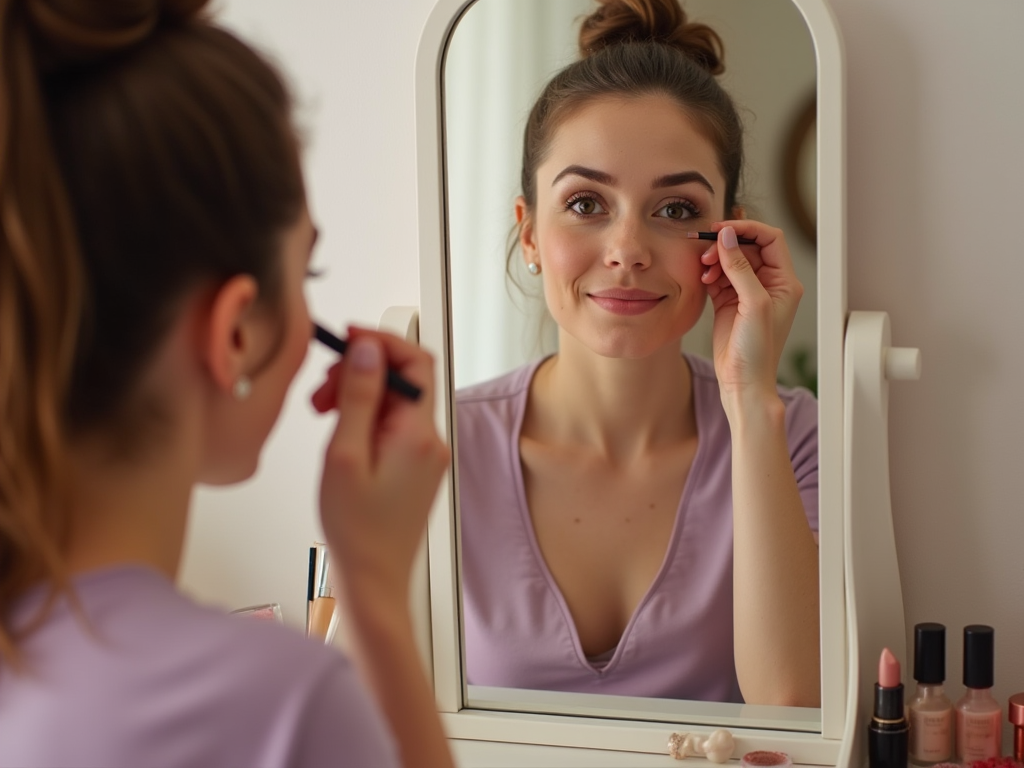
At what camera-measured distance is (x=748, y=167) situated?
0.90 metres

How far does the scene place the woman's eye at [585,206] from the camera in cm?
93

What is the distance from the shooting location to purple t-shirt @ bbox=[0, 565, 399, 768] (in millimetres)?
421

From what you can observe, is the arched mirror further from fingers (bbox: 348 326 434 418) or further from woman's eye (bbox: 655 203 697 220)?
fingers (bbox: 348 326 434 418)

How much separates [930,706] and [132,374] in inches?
26.2

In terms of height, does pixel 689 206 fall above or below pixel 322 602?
above

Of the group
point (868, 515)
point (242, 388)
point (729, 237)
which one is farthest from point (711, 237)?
point (242, 388)

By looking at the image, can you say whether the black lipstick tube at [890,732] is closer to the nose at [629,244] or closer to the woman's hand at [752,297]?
the woman's hand at [752,297]

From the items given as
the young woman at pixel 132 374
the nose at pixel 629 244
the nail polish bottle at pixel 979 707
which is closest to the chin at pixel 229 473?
the young woman at pixel 132 374

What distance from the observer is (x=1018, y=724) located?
853 mm

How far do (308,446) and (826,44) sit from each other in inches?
23.8

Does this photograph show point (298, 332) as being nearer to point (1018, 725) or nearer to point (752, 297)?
point (752, 297)

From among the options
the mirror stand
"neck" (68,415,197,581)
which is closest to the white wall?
the mirror stand

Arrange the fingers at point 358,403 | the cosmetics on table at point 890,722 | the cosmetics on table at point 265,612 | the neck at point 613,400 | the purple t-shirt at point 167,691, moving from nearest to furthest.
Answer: the purple t-shirt at point 167,691, the fingers at point 358,403, the cosmetics on table at point 890,722, the neck at point 613,400, the cosmetics on table at point 265,612

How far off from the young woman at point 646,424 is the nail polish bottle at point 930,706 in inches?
3.3
